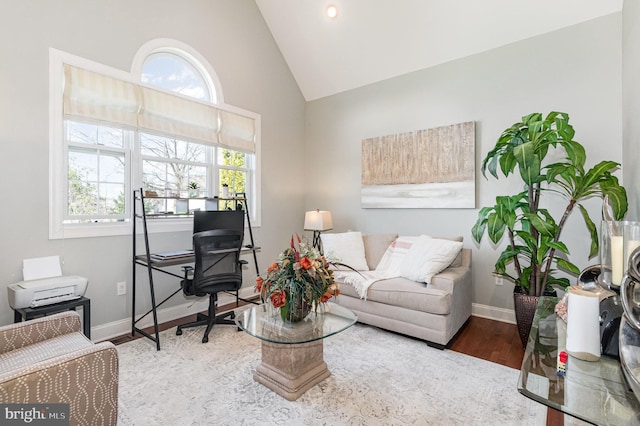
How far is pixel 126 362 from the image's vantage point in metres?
2.47

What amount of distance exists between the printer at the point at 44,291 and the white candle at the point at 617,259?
3.33 m

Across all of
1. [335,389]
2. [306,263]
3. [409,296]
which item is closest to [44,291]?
[306,263]

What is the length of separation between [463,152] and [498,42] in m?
1.22

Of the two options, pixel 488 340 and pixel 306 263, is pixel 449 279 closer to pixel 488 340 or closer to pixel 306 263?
pixel 488 340

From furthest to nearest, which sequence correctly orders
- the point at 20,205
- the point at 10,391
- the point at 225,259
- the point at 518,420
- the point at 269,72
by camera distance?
the point at 269,72 < the point at 225,259 < the point at 20,205 < the point at 518,420 < the point at 10,391

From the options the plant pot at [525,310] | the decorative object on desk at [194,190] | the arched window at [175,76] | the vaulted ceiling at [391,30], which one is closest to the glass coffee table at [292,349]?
the plant pot at [525,310]

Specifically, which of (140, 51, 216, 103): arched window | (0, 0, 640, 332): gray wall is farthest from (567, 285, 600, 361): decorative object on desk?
(140, 51, 216, 103): arched window

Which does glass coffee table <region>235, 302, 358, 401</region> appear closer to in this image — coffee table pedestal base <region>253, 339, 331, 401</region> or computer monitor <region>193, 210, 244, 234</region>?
coffee table pedestal base <region>253, 339, 331, 401</region>

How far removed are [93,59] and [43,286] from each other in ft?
6.53

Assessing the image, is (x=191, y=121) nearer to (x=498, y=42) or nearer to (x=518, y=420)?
(x=498, y=42)

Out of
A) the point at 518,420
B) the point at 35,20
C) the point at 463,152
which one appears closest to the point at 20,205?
the point at 35,20

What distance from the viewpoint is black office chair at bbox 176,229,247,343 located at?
2.85 metres

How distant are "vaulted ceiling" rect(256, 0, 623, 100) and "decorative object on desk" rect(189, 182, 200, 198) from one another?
2466 millimetres

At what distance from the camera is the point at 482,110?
3508 millimetres
